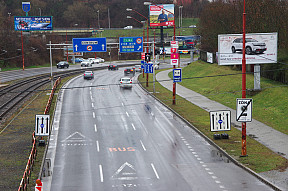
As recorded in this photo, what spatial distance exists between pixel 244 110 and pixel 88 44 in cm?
3524

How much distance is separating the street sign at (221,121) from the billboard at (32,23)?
Answer: 57506 millimetres

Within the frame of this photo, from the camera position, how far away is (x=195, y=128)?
32.8m

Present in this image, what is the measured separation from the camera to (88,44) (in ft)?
184

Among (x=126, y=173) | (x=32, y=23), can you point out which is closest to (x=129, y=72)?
(x=32, y=23)

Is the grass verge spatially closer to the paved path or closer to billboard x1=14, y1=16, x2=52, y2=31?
the paved path

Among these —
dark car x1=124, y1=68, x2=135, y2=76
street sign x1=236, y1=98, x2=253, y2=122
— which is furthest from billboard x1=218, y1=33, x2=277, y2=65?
dark car x1=124, y1=68, x2=135, y2=76

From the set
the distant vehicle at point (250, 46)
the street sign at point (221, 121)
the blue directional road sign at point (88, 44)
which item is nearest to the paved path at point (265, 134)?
the street sign at point (221, 121)

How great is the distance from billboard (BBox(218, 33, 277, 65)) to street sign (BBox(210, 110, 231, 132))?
1558cm

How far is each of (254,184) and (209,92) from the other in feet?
109

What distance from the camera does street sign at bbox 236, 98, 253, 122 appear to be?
24.2 metres

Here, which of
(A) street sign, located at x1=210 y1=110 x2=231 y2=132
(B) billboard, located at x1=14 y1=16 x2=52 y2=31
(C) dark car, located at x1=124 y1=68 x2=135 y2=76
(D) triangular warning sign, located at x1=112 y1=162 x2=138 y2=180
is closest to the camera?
(D) triangular warning sign, located at x1=112 y1=162 x2=138 y2=180

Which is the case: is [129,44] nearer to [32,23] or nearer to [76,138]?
[32,23]

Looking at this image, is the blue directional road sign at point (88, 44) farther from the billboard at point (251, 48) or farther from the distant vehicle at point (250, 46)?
the distant vehicle at point (250, 46)

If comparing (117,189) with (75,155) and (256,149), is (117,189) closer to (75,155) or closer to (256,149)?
(75,155)
